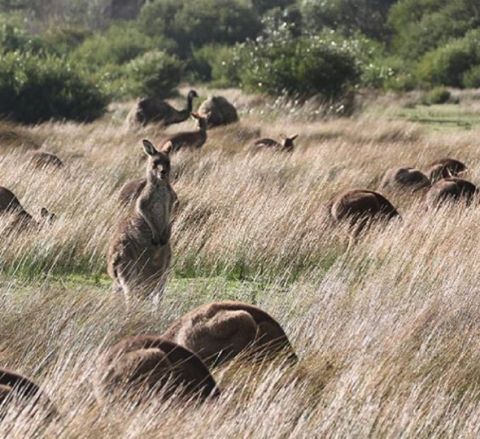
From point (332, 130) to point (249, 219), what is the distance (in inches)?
423

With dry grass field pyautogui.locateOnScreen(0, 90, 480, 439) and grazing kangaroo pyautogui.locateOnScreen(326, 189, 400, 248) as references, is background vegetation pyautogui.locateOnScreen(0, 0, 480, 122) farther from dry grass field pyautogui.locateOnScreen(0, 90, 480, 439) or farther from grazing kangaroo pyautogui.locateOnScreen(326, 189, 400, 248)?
grazing kangaroo pyautogui.locateOnScreen(326, 189, 400, 248)

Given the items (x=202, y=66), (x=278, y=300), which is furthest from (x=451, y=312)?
(x=202, y=66)

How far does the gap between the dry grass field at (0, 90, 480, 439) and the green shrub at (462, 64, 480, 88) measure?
2242cm

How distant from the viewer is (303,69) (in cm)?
2814

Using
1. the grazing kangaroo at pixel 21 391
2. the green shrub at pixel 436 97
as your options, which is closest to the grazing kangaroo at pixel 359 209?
the grazing kangaroo at pixel 21 391

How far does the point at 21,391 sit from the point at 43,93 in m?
22.5

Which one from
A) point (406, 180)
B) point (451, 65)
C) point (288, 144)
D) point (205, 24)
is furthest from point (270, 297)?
point (205, 24)

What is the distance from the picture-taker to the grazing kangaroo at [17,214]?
32.6 ft

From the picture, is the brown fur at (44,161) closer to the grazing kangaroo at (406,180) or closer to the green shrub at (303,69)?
the grazing kangaroo at (406,180)

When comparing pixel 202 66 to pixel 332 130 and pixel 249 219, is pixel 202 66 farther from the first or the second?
pixel 249 219

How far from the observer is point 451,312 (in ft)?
22.9

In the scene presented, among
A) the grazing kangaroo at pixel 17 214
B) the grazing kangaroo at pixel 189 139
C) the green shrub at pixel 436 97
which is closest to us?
the grazing kangaroo at pixel 17 214

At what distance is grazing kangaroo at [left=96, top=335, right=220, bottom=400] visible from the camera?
4.95 metres

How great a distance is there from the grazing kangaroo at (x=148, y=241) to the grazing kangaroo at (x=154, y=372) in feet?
8.83
